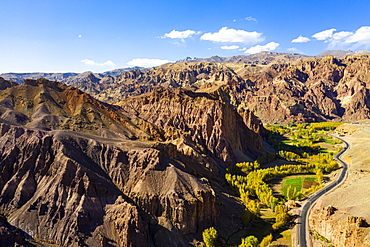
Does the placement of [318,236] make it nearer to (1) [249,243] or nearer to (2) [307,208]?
(2) [307,208]

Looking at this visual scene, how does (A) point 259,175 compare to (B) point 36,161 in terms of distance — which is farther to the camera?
(A) point 259,175

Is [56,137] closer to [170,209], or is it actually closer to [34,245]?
[34,245]

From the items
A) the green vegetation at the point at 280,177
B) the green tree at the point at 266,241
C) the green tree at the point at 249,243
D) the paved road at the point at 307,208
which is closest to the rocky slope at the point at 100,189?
the green vegetation at the point at 280,177

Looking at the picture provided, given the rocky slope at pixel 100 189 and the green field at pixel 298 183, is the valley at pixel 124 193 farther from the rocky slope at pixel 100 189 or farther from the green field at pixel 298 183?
the green field at pixel 298 183

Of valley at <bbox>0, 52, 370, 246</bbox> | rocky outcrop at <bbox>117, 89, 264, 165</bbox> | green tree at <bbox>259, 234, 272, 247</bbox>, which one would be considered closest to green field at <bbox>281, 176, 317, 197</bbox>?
valley at <bbox>0, 52, 370, 246</bbox>

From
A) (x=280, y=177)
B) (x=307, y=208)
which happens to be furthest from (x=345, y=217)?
(x=280, y=177)

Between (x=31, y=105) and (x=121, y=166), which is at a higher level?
(x=31, y=105)

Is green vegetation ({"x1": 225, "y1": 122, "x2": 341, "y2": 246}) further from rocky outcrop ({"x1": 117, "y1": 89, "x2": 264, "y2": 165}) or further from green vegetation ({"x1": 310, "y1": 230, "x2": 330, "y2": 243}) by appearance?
rocky outcrop ({"x1": 117, "y1": 89, "x2": 264, "y2": 165})

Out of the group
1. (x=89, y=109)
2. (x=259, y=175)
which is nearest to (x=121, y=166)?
(x=89, y=109)
